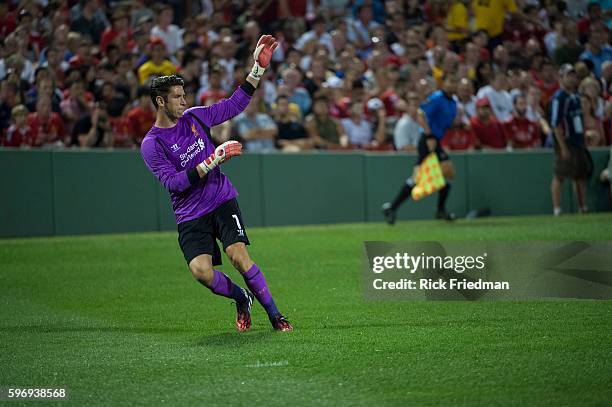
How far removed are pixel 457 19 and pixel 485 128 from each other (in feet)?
12.6

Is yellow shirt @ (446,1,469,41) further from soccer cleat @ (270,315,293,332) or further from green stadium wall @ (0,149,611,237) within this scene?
soccer cleat @ (270,315,293,332)

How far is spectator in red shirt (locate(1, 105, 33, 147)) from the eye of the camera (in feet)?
56.1

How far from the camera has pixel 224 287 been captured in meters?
8.52

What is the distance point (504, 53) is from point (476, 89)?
1618 millimetres

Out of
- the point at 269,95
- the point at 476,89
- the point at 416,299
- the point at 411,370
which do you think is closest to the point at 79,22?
the point at 269,95

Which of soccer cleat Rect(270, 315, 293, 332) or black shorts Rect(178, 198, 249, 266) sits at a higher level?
black shorts Rect(178, 198, 249, 266)

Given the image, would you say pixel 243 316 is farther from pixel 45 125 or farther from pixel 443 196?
pixel 443 196

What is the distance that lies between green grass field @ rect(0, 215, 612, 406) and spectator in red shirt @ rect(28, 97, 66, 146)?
4.33 m

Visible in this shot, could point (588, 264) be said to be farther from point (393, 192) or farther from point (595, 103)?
point (595, 103)

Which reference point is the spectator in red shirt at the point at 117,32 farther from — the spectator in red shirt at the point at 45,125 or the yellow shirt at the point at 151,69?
the spectator in red shirt at the point at 45,125

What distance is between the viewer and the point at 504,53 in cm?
2355

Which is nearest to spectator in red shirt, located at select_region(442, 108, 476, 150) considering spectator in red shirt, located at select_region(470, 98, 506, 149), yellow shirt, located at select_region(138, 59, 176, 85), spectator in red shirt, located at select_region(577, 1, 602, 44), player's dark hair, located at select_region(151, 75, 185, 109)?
spectator in red shirt, located at select_region(470, 98, 506, 149)

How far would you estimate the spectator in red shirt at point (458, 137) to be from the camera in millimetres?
20750

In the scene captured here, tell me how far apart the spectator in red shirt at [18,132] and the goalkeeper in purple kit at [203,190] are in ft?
29.8
